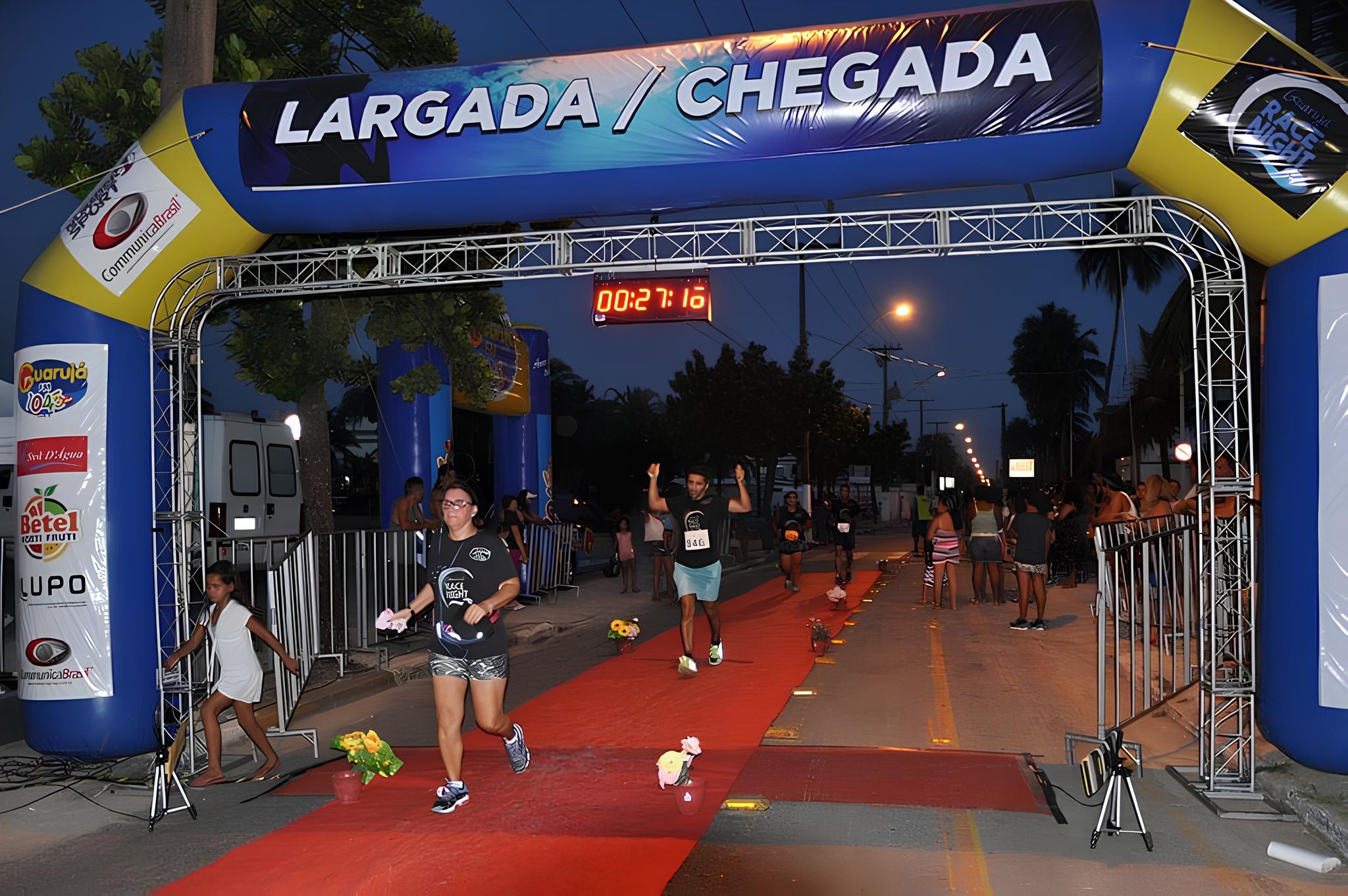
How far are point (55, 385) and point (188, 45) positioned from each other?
4.63 metres

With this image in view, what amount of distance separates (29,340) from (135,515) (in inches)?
61.5

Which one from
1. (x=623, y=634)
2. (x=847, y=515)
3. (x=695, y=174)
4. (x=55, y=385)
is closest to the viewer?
(x=695, y=174)

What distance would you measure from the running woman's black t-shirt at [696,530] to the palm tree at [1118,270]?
30.1 metres

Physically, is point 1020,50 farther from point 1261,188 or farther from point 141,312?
point 141,312

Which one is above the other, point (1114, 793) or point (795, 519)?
point (795, 519)

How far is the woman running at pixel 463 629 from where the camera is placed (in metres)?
6.36

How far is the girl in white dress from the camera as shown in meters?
7.29

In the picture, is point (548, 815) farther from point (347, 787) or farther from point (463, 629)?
point (347, 787)

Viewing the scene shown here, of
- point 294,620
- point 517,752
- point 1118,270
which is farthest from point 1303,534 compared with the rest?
point 1118,270

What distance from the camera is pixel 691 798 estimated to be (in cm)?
610

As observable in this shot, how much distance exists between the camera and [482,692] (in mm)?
6504

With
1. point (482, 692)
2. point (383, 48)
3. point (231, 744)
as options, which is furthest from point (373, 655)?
point (383, 48)

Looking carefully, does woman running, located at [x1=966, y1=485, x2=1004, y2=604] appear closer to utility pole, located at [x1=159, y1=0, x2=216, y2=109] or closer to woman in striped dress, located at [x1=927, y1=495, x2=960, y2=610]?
woman in striped dress, located at [x1=927, y1=495, x2=960, y2=610]

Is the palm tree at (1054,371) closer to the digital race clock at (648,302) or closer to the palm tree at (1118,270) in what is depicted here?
the palm tree at (1118,270)
